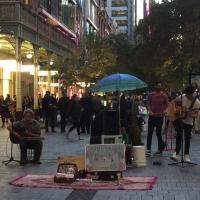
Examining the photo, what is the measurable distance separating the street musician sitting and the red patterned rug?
1.90 meters

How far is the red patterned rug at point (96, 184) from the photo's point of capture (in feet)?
24.9

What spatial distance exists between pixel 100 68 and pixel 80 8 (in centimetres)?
1833

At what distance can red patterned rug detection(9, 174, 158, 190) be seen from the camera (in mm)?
7582

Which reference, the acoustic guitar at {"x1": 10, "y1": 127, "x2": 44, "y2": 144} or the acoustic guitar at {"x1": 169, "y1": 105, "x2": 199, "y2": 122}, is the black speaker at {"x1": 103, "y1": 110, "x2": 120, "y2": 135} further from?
the acoustic guitar at {"x1": 10, "y1": 127, "x2": 44, "y2": 144}

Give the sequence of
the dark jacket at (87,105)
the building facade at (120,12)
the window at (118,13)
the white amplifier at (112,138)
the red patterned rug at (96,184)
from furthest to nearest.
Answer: the window at (118,13) → the building facade at (120,12) → the dark jacket at (87,105) → the white amplifier at (112,138) → the red patterned rug at (96,184)

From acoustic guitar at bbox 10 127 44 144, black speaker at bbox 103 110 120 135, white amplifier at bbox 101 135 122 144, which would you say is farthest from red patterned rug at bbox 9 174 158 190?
acoustic guitar at bbox 10 127 44 144

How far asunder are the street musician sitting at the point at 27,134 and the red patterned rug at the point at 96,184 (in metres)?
1.90

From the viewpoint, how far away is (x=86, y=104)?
64.0 ft

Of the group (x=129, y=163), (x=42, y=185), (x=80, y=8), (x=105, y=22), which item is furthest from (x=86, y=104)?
(x=105, y=22)

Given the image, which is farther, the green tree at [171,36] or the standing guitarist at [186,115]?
the green tree at [171,36]

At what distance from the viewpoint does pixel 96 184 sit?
7844 millimetres

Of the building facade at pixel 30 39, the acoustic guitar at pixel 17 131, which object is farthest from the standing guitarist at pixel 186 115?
the building facade at pixel 30 39

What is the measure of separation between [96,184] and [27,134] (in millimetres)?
3076

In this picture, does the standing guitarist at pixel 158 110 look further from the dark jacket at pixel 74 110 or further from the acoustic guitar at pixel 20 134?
the dark jacket at pixel 74 110
